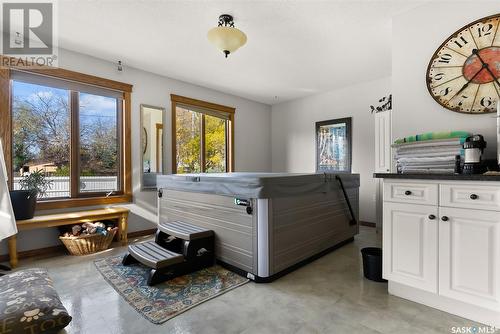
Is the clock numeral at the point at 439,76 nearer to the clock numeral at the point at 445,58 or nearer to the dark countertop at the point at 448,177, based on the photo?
the clock numeral at the point at 445,58

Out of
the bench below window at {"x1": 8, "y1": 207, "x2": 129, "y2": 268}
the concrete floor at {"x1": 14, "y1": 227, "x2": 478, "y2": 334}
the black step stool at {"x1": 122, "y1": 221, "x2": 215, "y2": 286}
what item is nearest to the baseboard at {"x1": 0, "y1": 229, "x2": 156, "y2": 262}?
the bench below window at {"x1": 8, "y1": 207, "x2": 129, "y2": 268}

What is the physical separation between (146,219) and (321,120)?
3.78m

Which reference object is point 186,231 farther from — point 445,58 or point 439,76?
point 445,58

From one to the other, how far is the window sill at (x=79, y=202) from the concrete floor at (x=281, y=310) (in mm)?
995

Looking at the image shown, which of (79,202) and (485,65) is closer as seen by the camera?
(485,65)

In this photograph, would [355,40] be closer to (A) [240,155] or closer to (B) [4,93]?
(A) [240,155]

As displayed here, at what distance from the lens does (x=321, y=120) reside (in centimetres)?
522

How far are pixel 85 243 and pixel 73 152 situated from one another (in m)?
1.23

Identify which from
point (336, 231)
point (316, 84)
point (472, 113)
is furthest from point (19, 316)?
point (316, 84)

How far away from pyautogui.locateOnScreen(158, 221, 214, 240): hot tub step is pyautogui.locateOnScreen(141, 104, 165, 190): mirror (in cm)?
142

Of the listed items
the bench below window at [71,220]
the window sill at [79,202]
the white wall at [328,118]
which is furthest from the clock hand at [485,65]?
the window sill at [79,202]

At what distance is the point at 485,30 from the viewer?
193 cm

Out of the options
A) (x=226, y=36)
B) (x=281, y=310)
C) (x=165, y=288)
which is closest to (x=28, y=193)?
(x=165, y=288)

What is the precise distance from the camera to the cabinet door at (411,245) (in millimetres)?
1810
